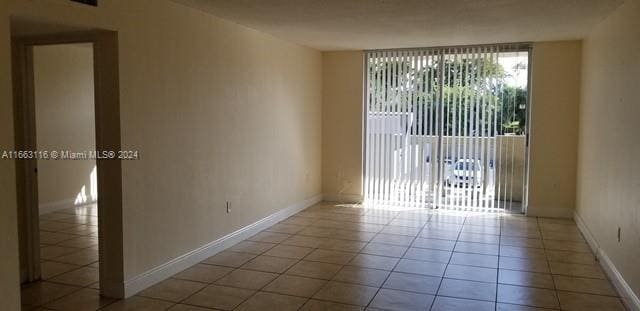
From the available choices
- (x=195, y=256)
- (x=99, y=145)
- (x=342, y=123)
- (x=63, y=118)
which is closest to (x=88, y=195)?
(x=63, y=118)

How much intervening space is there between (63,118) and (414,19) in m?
5.06

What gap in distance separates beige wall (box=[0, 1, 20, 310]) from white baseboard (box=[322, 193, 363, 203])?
5366 millimetres

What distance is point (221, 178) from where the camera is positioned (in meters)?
5.12

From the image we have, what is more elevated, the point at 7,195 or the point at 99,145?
the point at 99,145

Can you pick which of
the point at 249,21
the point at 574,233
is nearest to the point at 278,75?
the point at 249,21

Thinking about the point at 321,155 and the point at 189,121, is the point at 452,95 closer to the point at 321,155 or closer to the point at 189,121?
the point at 321,155

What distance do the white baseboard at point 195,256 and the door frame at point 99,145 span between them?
0.15 metres

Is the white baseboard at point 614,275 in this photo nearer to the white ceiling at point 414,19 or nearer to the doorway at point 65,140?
the white ceiling at point 414,19

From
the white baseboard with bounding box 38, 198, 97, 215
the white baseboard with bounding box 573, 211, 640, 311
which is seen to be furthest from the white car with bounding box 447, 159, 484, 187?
the white baseboard with bounding box 38, 198, 97, 215

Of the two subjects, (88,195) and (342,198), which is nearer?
(88,195)

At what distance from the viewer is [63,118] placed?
7172 millimetres

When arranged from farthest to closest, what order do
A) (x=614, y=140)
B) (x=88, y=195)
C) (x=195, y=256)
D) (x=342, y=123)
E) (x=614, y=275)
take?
(x=342, y=123) → (x=88, y=195) → (x=195, y=256) → (x=614, y=140) → (x=614, y=275)

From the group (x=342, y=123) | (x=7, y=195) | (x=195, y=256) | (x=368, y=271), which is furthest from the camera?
(x=342, y=123)

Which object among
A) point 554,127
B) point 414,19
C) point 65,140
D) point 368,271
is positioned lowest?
point 368,271
